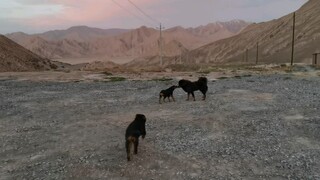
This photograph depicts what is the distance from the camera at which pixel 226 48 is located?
607ft

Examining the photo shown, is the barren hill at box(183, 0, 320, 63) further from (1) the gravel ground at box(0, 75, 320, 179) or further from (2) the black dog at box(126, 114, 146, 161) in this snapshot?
(2) the black dog at box(126, 114, 146, 161)

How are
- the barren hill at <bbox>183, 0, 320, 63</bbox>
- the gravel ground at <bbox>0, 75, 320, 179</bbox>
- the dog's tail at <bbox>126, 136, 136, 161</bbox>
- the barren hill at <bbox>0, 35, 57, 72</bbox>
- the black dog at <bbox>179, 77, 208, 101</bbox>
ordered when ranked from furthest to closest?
the barren hill at <bbox>183, 0, 320, 63</bbox> → the barren hill at <bbox>0, 35, 57, 72</bbox> → the black dog at <bbox>179, 77, 208, 101</bbox> → the dog's tail at <bbox>126, 136, 136, 161</bbox> → the gravel ground at <bbox>0, 75, 320, 179</bbox>

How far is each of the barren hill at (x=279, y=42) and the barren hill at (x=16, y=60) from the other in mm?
68661

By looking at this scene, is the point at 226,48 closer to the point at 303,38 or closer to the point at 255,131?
the point at 303,38

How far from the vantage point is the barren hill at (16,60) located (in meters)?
66.4

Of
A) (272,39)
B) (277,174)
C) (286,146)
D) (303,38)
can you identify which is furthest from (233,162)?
(272,39)

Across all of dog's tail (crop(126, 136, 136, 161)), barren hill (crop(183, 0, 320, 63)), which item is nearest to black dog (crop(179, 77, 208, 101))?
dog's tail (crop(126, 136, 136, 161))

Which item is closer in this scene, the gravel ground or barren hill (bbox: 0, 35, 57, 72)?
the gravel ground

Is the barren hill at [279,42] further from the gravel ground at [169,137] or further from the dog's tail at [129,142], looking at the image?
the dog's tail at [129,142]

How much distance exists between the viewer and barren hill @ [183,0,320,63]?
4876 inches

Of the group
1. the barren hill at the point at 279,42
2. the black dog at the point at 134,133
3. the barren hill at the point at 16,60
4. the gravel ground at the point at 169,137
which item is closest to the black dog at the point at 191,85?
the gravel ground at the point at 169,137

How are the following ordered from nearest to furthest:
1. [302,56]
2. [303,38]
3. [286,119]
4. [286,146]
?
[286,146], [286,119], [302,56], [303,38]

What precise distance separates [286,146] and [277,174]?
300 cm

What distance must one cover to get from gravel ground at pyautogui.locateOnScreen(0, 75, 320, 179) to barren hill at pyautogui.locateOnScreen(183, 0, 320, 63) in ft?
309
